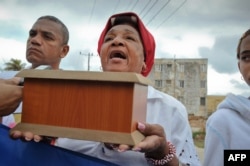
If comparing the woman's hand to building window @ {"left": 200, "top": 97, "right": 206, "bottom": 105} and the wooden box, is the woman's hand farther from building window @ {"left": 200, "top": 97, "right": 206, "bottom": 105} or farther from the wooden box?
building window @ {"left": 200, "top": 97, "right": 206, "bottom": 105}

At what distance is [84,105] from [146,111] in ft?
1.23

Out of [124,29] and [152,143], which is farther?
[124,29]

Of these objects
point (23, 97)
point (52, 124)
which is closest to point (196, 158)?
point (52, 124)

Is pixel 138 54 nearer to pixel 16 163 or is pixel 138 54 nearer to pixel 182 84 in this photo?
pixel 16 163

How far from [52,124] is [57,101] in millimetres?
89

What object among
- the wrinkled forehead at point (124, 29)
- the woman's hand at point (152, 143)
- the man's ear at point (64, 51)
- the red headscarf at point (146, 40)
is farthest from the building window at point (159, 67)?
the woman's hand at point (152, 143)

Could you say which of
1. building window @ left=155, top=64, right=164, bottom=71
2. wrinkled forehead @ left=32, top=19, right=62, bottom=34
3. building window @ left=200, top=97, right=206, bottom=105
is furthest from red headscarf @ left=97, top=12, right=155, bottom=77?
building window @ left=200, top=97, right=206, bottom=105

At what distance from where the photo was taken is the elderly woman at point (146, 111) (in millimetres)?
1601

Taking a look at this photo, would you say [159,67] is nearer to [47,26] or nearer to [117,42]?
[47,26]

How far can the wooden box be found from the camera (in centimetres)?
124

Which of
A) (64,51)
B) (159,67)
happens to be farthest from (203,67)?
(64,51)

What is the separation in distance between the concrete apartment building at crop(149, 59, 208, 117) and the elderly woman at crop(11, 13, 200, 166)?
1444 inches

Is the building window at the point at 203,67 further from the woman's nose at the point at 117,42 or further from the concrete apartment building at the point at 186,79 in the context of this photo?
the woman's nose at the point at 117,42

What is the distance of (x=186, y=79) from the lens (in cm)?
3997
